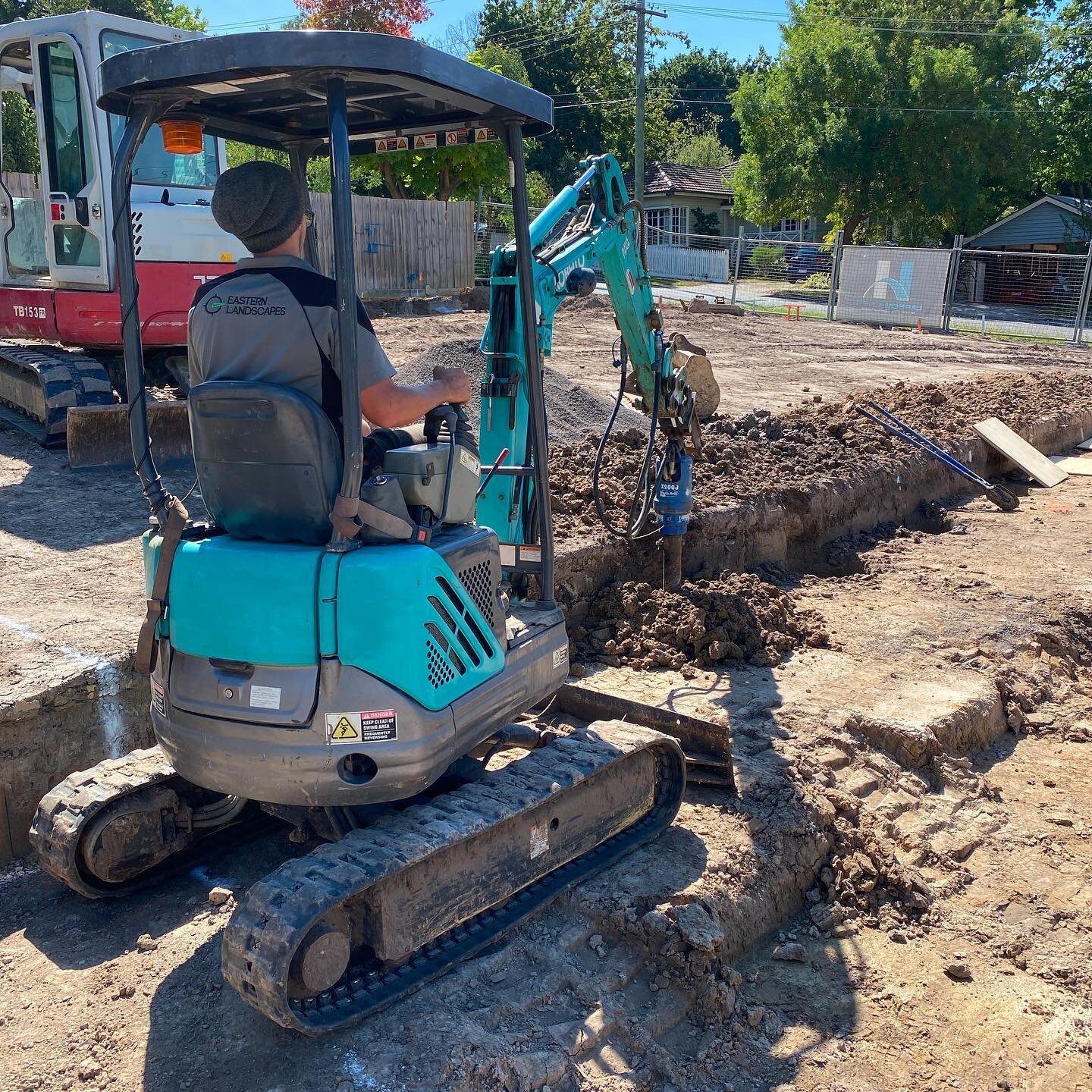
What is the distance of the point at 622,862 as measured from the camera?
Answer: 4.14m

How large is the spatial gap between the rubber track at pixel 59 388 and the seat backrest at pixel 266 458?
18.6ft

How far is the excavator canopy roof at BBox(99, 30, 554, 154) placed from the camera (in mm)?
2972

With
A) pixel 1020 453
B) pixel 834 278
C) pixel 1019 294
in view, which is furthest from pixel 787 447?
pixel 1019 294

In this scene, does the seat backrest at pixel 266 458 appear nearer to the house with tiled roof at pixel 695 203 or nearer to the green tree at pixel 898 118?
the green tree at pixel 898 118

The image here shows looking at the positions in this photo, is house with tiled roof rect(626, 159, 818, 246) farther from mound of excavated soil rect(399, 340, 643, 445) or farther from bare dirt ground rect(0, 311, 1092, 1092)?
bare dirt ground rect(0, 311, 1092, 1092)

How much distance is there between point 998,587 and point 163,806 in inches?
230

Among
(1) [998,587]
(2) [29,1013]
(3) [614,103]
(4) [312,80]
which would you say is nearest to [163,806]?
(2) [29,1013]

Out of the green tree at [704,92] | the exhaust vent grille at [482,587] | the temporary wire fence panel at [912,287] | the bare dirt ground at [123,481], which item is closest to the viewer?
the exhaust vent grille at [482,587]

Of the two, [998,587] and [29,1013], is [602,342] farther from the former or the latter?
[29,1013]

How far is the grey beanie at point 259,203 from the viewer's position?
124 inches

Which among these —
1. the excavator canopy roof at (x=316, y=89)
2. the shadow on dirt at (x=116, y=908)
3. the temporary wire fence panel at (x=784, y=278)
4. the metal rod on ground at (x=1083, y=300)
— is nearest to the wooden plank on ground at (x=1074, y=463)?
the excavator canopy roof at (x=316, y=89)

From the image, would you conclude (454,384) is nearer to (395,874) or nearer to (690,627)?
(395,874)

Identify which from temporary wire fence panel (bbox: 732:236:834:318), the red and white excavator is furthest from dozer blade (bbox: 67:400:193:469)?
temporary wire fence panel (bbox: 732:236:834:318)

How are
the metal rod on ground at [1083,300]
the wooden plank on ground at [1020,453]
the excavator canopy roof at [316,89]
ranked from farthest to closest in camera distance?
the metal rod on ground at [1083,300] → the wooden plank on ground at [1020,453] → the excavator canopy roof at [316,89]
